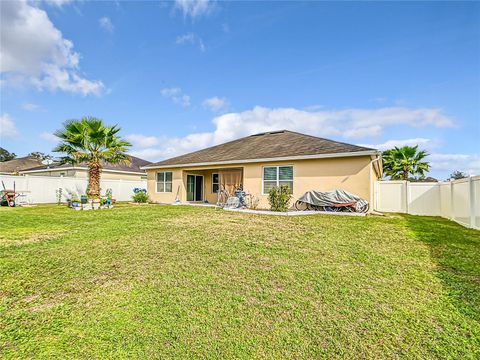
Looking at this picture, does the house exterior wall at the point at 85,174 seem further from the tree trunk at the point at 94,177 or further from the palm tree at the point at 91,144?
the tree trunk at the point at 94,177

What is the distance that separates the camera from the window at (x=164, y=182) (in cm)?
1766

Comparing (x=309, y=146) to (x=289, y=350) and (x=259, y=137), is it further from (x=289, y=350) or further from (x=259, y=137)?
(x=289, y=350)

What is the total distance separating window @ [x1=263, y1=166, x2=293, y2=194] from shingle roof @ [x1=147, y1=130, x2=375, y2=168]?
28.1 inches

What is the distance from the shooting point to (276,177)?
43.8ft

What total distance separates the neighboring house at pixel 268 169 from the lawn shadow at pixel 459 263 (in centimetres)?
421

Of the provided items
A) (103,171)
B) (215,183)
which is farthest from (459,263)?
(103,171)

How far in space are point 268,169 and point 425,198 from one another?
8544mm

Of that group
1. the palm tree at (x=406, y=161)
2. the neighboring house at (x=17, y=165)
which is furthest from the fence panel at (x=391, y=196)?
the neighboring house at (x=17, y=165)

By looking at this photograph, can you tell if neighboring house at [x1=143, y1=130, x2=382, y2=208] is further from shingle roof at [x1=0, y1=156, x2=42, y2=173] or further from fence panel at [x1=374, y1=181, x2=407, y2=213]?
shingle roof at [x1=0, y1=156, x2=42, y2=173]

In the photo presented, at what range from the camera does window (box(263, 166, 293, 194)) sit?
12975 mm

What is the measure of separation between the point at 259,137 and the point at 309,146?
5.89 metres

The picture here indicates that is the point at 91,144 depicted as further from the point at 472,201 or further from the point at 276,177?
the point at 472,201

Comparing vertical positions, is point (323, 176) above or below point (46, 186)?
above

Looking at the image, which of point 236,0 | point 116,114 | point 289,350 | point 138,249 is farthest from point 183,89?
point 289,350
